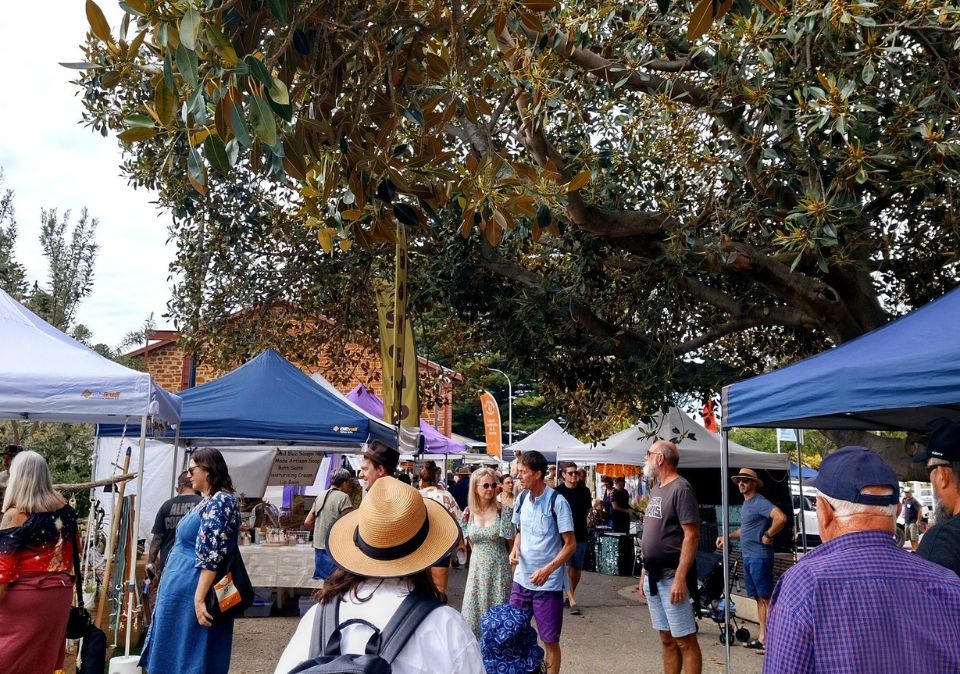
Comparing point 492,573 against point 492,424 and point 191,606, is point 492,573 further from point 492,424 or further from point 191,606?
point 492,424

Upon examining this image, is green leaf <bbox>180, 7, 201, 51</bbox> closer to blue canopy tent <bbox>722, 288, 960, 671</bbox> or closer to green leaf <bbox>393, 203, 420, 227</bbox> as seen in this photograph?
green leaf <bbox>393, 203, 420, 227</bbox>

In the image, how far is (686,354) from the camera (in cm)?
1103

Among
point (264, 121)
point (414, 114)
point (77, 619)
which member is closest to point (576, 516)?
point (77, 619)

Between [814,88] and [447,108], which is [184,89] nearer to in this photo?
[447,108]

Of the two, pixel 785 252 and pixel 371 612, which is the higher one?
pixel 785 252

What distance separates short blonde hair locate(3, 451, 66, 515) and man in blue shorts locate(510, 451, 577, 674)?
326 centimetres

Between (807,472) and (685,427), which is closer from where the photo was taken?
(685,427)

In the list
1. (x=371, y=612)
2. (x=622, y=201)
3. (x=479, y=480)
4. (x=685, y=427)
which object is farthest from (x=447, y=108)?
(x=685, y=427)

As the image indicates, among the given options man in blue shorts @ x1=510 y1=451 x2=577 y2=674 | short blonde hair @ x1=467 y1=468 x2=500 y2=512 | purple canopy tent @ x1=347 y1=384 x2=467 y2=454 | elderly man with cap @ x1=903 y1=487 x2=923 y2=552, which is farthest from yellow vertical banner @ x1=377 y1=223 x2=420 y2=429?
elderly man with cap @ x1=903 y1=487 x2=923 y2=552

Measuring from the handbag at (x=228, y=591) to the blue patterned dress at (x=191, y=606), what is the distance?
0.09 metres

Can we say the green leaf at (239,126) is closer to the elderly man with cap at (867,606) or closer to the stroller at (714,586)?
the elderly man with cap at (867,606)

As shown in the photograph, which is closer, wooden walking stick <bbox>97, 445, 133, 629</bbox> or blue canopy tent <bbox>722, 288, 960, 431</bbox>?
blue canopy tent <bbox>722, 288, 960, 431</bbox>

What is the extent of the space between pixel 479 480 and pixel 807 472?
1625 inches

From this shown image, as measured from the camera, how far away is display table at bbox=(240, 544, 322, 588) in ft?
36.4
